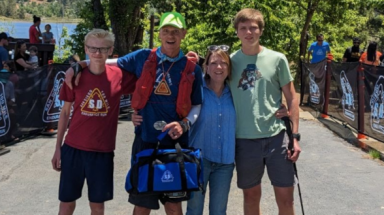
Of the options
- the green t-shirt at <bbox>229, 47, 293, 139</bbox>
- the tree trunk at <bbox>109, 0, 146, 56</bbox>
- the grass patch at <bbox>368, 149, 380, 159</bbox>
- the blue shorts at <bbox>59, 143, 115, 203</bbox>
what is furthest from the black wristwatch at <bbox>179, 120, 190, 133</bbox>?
the tree trunk at <bbox>109, 0, 146, 56</bbox>

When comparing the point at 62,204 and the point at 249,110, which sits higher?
the point at 249,110

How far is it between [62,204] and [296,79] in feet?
55.8

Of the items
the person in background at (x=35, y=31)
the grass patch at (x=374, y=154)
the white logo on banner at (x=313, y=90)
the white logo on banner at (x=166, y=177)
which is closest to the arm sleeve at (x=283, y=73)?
the white logo on banner at (x=166, y=177)

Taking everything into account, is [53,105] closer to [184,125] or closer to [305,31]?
[184,125]

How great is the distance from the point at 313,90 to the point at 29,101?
27.0 feet

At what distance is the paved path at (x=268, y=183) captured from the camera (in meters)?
5.70

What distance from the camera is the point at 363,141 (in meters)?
9.70

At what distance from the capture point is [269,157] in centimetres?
399

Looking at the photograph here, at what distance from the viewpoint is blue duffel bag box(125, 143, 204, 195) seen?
3.54 m

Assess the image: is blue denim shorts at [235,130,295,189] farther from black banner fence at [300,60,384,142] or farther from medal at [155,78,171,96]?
black banner fence at [300,60,384,142]

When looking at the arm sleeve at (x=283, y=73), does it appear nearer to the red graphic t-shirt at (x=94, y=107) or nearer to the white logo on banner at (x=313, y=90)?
the red graphic t-shirt at (x=94, y=107)

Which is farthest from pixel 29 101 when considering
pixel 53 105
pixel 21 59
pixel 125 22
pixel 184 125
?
pixel 125 22

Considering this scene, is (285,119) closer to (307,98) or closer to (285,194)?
(285,194)

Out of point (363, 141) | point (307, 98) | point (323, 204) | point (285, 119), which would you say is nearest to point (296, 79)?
point (307, 98)
